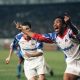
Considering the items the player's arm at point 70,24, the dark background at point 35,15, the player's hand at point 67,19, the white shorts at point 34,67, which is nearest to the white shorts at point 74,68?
the player's arm at point 70,24

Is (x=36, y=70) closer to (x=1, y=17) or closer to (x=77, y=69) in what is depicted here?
(x=77, y=69)

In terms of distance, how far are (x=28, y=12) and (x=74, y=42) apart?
3919 centimetres

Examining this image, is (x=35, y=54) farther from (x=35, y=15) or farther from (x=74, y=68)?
(x=35, y=15)

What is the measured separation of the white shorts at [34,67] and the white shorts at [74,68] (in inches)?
80.6

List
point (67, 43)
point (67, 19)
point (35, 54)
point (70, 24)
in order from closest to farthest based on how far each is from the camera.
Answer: point (67, 19)
point (70, 24)
point (67, 43)
point (35, 54)

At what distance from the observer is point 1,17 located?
1971 inches

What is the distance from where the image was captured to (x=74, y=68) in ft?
35.2

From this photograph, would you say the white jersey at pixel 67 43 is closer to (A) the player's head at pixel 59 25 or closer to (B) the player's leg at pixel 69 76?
(A) the player's head at pixel 59 25

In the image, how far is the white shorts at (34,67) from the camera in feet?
41.8

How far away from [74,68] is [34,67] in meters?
2.25

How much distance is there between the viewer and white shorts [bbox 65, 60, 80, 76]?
10688mm

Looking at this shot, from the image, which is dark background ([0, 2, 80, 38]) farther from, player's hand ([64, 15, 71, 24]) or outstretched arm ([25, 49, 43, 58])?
player's hand ([64, 15, 71, 24])

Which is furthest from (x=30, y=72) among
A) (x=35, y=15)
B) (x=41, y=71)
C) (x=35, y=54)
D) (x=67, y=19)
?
(x=35, y=15)

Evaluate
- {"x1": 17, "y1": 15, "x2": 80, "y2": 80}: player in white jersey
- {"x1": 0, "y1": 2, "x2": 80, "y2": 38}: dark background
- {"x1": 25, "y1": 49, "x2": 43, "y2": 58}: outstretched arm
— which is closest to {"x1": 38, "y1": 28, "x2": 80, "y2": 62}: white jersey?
{"x1": 17, "y1": 15, "x2": 80, "y2": 80}: player in white jersey
